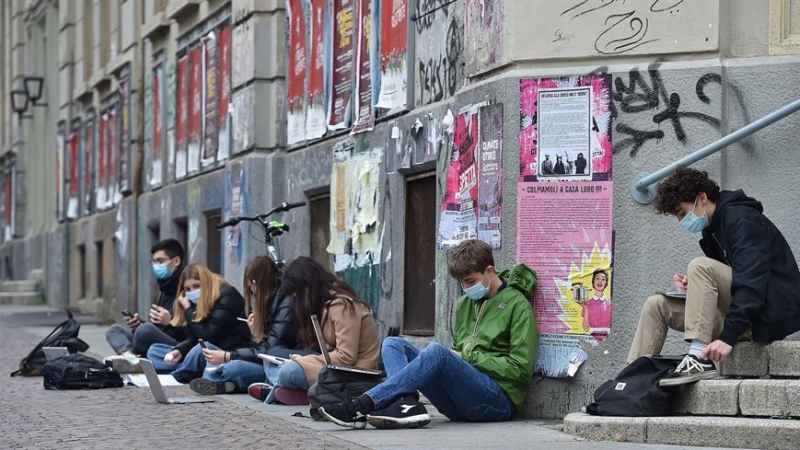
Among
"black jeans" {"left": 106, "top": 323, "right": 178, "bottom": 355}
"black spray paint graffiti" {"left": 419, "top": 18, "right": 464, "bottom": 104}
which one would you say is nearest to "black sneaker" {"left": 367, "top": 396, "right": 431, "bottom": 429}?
"black spray paint graffiti" {"left": 419, "top": 18, "right": 464, "bottom": 104}

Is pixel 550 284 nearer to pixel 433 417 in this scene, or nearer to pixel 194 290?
pixel 433 417

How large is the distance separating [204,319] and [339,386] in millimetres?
3346

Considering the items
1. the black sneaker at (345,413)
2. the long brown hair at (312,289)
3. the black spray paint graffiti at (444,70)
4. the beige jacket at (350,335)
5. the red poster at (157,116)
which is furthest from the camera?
the red poster at (157,116)

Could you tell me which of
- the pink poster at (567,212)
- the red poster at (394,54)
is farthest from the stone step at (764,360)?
the red poster at (394,54)

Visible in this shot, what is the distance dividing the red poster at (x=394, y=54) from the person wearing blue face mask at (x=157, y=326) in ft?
7.88

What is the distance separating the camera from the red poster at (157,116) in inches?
844

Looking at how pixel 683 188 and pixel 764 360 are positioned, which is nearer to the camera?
pixel 764 360

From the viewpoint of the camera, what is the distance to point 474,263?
30.3 ft

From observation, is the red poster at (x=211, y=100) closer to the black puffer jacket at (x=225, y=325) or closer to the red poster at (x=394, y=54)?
the red poster at (x=394, y=54)

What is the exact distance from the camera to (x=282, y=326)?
1133 centimetres

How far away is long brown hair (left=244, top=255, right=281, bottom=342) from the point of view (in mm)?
11539

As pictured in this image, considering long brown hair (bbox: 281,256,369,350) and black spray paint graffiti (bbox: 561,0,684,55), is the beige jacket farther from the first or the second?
black spray paint graffiti (bbox: 561,0,684,55)

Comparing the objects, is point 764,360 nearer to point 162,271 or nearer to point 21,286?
point 162,271

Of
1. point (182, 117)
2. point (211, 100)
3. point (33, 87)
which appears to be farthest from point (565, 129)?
point (33, 87)
